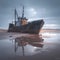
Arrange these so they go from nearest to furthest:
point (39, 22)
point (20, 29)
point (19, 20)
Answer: point (39, 22) → point (20, 29) → point (19, 20)

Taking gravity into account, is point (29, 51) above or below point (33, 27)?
below

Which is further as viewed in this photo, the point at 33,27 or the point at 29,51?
the point at 33,27

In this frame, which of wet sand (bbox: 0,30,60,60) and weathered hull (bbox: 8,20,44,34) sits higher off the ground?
weathered hull (bbox: 8,20,44,34)

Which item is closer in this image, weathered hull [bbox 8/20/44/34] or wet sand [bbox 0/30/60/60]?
wet sand [bbox 0/30/60/60]

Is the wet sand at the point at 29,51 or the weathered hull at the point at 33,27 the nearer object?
the wet sand at the point at 29,51

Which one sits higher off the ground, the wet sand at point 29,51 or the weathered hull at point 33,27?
the weathered hull at point 33,27

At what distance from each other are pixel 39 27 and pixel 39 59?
15894 millimetres

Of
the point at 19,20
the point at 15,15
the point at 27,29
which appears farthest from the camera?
the point at 15,15

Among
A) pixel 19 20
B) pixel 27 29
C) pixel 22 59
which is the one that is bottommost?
pixel 22 59

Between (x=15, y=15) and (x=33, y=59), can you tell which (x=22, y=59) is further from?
(x=15, y=15)

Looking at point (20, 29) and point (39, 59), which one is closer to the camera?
point (39, 59)

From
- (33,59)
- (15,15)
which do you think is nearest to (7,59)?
(33,59)

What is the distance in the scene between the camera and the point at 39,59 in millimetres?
3629

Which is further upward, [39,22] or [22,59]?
[39,22]
